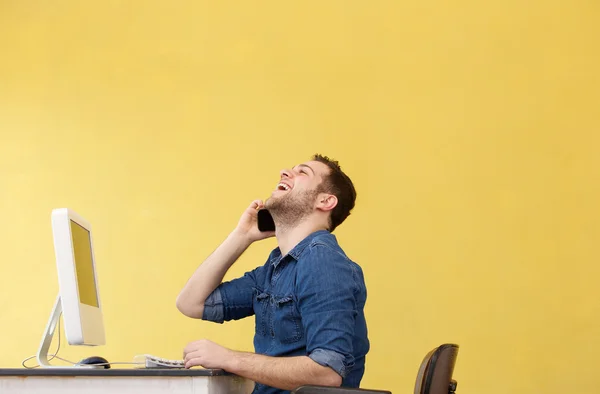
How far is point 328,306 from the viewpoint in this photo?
194cm

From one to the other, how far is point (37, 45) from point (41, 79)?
0.18m

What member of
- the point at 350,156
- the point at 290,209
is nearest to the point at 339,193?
the point at 290,209

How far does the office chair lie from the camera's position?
65.9 inches

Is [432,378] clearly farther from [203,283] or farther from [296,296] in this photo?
[203,283]

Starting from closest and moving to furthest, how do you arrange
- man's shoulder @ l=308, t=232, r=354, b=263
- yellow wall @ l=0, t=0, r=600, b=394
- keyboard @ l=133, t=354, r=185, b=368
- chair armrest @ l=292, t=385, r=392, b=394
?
chair armrest @ l=292, t=385, r=392, b=394 < keyboard @ l=133, t=354, r=185, b=368 < man's shoulder @ l=308, t=232, r=354, b=263 < yellow wall @ l=0, t=0, r=600, b=394

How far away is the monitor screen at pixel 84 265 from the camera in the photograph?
214 centimetres

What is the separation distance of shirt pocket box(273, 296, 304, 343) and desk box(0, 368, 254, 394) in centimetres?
31

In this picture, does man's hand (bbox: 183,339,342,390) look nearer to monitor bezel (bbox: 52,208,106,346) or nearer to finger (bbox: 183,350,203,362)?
finger (bbox: 183,350,203,362)

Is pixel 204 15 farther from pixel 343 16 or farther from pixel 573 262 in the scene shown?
pixel 573 262

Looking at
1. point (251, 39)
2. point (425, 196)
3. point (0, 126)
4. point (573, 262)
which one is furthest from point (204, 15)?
point (573, 262)

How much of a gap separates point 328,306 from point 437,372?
33 centimetres

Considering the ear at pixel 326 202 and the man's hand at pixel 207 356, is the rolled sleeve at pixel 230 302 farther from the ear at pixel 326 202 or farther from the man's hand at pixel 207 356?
the man's hand at pixel 207 356

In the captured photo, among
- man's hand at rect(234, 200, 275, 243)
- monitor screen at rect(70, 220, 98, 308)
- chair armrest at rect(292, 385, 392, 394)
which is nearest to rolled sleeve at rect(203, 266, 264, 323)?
man's hand at rect(234, 200, 275, 243)

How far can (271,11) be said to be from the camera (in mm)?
3717
